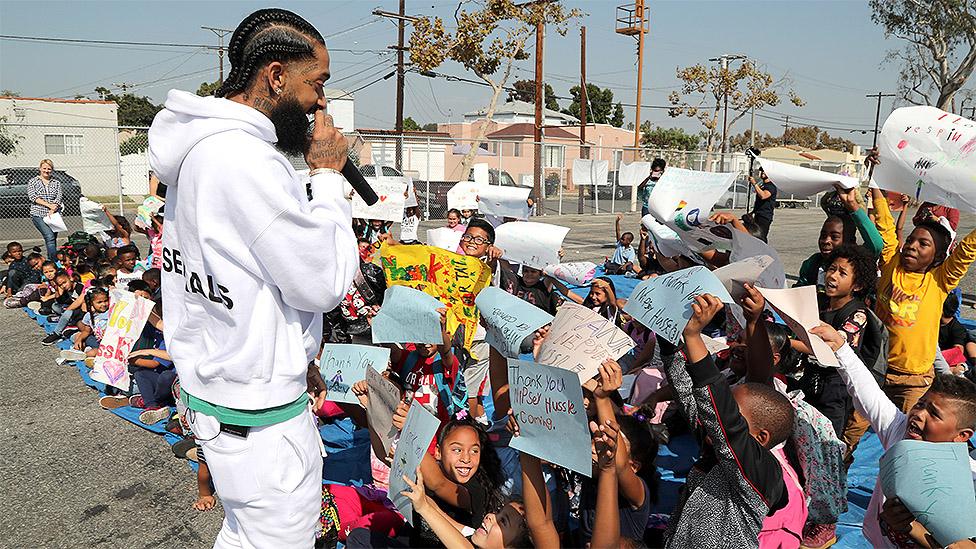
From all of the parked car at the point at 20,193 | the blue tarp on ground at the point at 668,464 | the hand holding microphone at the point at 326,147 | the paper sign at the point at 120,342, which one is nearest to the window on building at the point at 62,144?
the parked car at the point at 20,193

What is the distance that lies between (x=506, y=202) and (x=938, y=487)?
5.15 m

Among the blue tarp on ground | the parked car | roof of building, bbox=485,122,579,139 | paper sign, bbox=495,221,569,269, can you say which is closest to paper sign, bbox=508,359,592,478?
the blue tarp on ground

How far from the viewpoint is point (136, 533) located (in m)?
3.57

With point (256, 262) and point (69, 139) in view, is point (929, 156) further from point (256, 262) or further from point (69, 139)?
point (69, 139)

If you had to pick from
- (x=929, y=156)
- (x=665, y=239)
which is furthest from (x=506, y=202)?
(x=929, y=156)

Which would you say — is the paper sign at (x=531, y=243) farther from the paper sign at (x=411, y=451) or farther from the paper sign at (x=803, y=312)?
the paper sign at (x=411, y=451)

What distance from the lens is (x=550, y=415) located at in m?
2.25

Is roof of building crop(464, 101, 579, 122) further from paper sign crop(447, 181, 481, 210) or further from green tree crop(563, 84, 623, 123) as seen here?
paper sign crop(447, 181, 481, 210)

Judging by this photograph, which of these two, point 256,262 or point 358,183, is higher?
point 358,183

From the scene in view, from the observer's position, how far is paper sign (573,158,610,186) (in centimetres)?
2153

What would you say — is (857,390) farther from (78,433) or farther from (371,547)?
(78,433)

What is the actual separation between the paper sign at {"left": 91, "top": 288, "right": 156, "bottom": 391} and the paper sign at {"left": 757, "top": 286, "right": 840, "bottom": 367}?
14.4 feet

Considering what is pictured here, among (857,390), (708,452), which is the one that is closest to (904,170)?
(857,390)

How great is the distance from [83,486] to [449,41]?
19.1 metres
